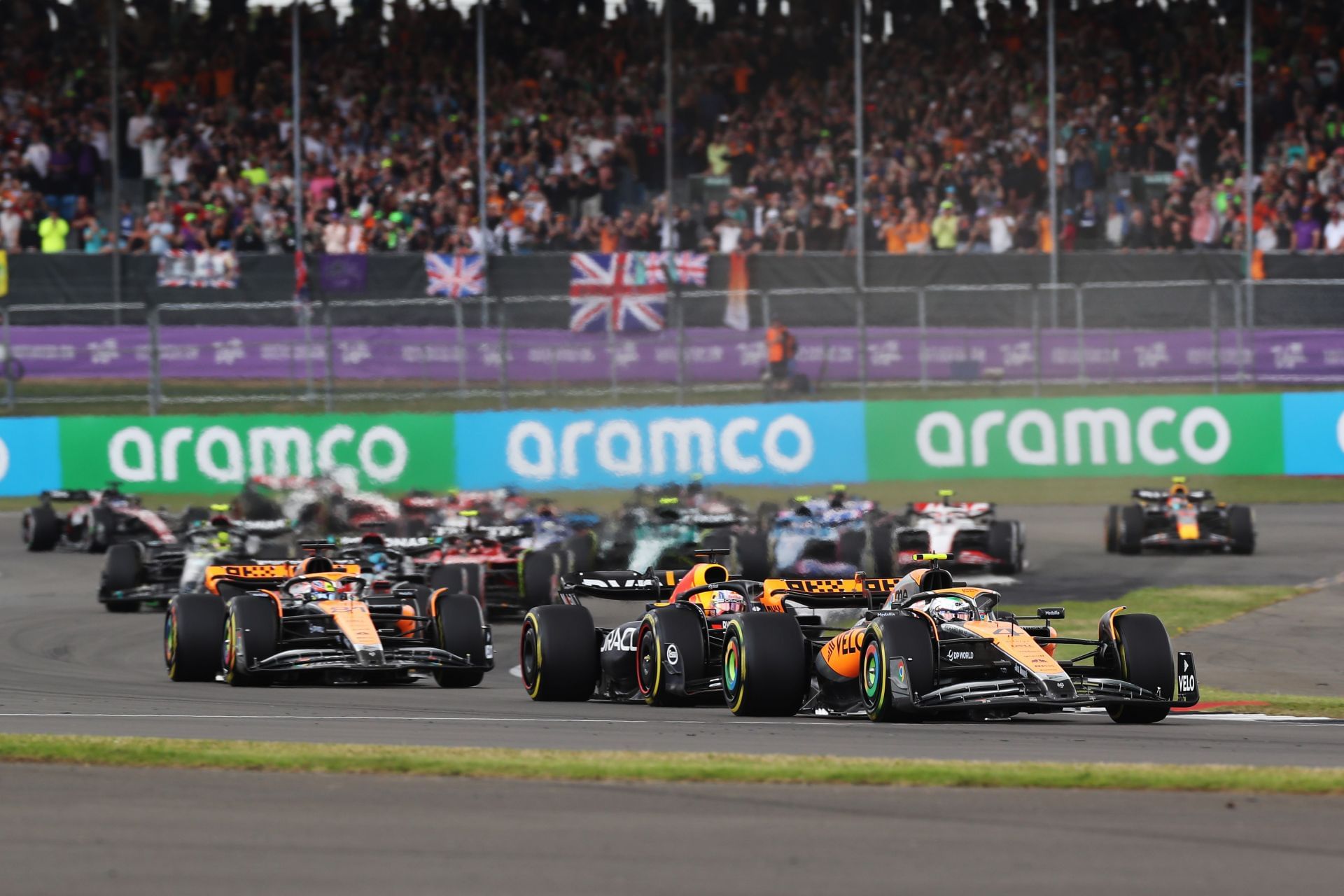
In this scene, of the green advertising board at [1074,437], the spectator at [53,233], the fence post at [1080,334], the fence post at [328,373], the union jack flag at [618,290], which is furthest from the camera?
the spectator at [53,233]

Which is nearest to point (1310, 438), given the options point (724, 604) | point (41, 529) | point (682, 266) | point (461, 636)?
point (682, 266)

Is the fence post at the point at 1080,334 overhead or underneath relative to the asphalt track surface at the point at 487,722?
overhead

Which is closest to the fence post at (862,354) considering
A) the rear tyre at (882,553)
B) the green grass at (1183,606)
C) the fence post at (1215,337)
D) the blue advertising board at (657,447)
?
the blue advertising board at (657,447)

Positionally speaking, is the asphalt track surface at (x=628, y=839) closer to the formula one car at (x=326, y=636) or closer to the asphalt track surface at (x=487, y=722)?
the asphalt track surface at (x=487, y=722)

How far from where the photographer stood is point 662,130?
3925cm

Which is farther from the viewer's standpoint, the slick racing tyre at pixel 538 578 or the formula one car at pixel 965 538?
the formula one car at pixel 965 538

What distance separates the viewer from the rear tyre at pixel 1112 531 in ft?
85.1

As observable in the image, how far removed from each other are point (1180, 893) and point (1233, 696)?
7.37 metres

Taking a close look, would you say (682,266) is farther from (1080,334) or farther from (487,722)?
(487,722)

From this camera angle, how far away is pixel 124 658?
56.0ft

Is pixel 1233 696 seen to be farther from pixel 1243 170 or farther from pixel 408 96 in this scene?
pixel 408 96

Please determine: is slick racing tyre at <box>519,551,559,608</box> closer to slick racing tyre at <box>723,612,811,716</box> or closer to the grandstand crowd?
slick racing tyre at <box>723,612,811,716</box>

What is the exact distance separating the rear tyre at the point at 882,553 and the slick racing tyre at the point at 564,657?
9.07 meters

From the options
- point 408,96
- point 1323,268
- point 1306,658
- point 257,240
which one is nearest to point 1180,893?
point 1306,658
